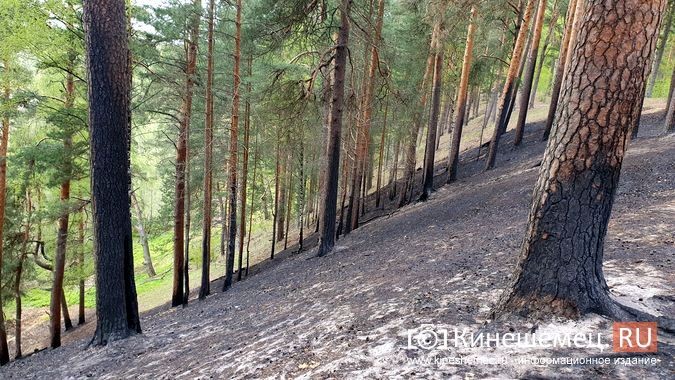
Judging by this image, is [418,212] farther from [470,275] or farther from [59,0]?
[59,0]

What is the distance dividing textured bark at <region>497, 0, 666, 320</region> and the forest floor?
0.27 meters

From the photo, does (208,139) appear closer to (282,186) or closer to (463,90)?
(463,90)

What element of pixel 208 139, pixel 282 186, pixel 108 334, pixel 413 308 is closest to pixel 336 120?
pixel 208 139

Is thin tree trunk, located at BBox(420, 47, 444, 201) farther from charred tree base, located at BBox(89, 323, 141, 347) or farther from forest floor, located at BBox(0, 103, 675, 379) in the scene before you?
charred tree base, located at BBox(89, 323, 141, 347)

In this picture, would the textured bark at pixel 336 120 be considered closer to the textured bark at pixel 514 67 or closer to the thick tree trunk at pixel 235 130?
the thick tree trunk at pixel 235 130

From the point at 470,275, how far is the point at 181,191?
362 inches

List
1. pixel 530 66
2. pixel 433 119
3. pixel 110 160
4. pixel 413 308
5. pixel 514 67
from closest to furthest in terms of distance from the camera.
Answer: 1. pixel 413 308
2. pixel 110 160
3. pixel 514 67
4. pixel 433 119
5. pixel 530 66

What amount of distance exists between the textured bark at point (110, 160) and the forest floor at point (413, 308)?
32.3 inches

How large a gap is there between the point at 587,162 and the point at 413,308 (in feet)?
7.85

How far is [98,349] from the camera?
6.48m

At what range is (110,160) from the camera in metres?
5.98

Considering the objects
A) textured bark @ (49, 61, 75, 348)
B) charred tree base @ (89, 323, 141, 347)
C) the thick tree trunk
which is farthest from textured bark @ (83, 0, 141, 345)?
the thick tree trunk

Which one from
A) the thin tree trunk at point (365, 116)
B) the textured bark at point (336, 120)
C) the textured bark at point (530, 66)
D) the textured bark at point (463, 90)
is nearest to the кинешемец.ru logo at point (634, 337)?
the textured bark at point (336, 120)

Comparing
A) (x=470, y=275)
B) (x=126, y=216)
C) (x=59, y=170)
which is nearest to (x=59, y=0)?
(x=59, y=170)
